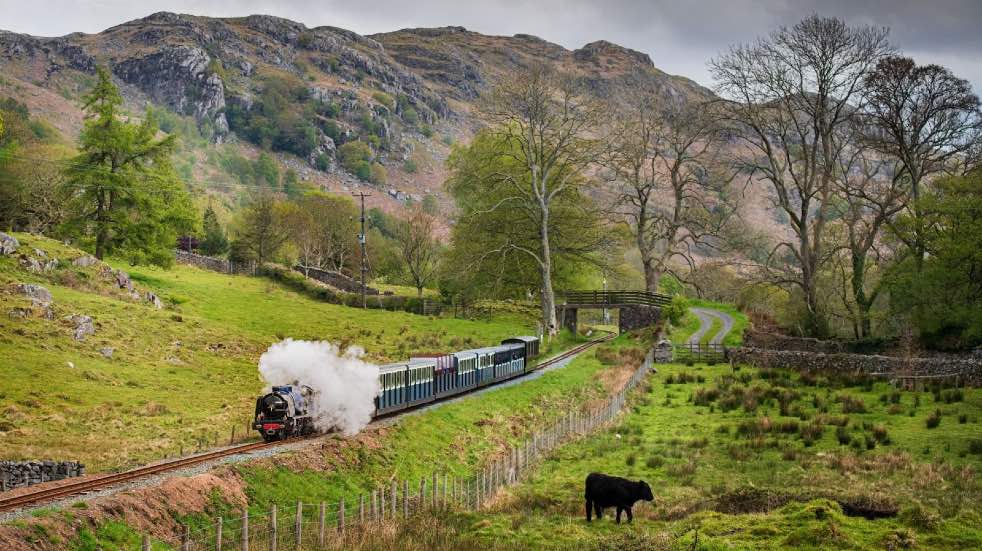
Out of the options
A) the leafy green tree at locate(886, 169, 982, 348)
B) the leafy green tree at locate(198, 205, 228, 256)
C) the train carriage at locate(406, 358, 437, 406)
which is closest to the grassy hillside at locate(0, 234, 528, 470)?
the train carriage at locate(406, 358, 437, 406)

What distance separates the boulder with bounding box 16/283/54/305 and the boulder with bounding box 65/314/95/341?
6.51 feet

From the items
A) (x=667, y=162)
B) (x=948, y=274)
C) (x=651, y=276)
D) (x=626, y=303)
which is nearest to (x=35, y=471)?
(x=948, y=274)

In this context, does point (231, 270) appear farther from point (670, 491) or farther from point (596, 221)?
point (670, 491)

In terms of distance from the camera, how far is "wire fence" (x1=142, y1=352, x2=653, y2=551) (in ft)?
60.9

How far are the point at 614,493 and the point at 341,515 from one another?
7.49 m

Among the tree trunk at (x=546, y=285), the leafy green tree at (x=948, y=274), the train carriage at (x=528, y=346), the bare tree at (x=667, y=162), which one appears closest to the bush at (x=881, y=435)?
the leafy green tree at (x=948, y=274)

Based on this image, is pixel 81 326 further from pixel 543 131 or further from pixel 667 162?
pixel 667 162

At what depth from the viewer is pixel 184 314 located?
197 feet

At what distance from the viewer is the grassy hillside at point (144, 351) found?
105ft

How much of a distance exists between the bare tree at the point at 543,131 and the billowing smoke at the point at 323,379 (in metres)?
39.3

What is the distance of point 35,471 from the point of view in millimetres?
24141

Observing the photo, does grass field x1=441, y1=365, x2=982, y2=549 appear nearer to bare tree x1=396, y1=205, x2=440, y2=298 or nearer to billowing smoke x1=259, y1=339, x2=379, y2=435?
billowing smoke x1=259, y1=339, x2=379, y2=435

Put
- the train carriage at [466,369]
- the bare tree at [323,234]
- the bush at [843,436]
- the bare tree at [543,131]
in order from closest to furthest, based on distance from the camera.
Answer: the bush at [843,436] < the train carriage at [466,369] < the bare tree at [543,131] < the bare tree at [323,234]

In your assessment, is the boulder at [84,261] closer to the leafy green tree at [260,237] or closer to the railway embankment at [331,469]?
the railway embankment at [331,469]
